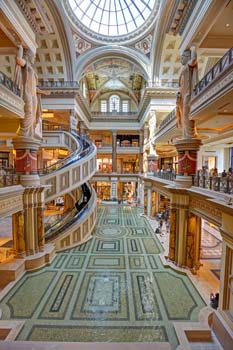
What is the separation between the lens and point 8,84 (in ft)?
21.0

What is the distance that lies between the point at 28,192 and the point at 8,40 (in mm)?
5182

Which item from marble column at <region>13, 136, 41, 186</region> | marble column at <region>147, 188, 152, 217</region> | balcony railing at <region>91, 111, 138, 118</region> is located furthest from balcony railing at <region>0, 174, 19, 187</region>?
balcony railing at <region>91, 111, 138, 118</region>

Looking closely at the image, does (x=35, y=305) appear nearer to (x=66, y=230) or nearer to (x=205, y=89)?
(x=66, y=230)

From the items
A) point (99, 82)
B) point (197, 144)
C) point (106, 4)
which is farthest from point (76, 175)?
point (99, 82)

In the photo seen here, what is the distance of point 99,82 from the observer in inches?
877

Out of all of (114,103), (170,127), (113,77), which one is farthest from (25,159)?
(114,103)

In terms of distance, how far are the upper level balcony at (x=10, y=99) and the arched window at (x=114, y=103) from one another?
17478 millimetres

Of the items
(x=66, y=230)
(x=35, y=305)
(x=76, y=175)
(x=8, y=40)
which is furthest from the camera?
(x=76, y=175)

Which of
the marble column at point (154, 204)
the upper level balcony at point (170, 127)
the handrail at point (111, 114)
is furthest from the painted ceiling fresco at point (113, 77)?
the marble column at point (154, 204)

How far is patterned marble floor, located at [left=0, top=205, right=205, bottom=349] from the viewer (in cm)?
478

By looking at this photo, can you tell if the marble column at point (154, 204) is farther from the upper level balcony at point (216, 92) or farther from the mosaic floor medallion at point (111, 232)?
the upper level balcony at point (216, 92)

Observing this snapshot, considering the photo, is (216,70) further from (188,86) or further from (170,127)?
(170,127)

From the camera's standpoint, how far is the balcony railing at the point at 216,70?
491 centimetres

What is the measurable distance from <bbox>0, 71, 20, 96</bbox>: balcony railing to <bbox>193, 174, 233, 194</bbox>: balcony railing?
6459 mm
